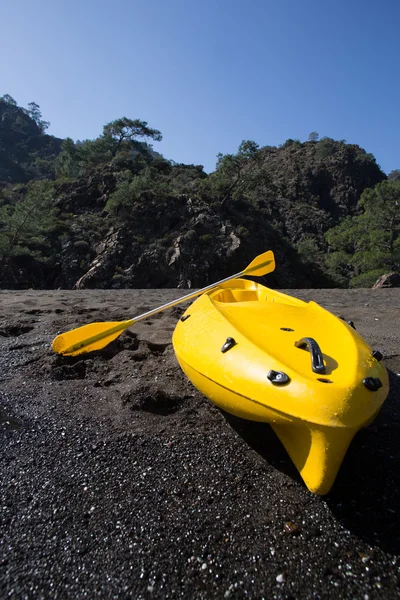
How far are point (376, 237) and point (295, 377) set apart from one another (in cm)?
1860

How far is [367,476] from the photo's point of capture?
6.03 ft

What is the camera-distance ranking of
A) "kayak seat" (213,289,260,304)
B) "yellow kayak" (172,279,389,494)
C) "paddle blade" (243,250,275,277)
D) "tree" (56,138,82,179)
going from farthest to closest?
"tree" (56,138,82,179) < "paddle blade" (243,250,275,277) < "kayak seat" (213,289,260,304) < "yellow kayak" (172,279,389,494)

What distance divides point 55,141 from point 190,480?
98.8 m

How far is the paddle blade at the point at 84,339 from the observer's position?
3.50 metres

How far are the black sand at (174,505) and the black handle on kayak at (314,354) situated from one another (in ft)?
2.09

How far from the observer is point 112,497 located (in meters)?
1.77

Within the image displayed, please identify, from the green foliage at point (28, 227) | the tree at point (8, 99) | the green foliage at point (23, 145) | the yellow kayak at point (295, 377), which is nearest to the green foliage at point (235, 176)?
the green foliage at point (28, 227)

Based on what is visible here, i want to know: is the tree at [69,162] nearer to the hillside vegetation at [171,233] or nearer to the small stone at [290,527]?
the hillside vegetation at [171,233]

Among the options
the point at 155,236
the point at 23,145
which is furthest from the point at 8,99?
the point at 155,236

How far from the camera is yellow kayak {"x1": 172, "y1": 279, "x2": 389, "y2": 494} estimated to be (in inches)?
59.2

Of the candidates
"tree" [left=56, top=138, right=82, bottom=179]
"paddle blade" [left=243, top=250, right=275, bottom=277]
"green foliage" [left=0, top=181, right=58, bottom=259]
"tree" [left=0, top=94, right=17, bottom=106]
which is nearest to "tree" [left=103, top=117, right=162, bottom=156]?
"tree" [left=56, top=138, right=82, bottom=179]

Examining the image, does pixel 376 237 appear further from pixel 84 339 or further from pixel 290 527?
pixel 290 527

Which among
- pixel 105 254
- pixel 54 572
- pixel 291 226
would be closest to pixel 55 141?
pixel 291 226

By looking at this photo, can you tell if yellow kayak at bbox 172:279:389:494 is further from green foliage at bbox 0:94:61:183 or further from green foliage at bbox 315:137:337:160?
green foliage at bbox 0:94:61:183
